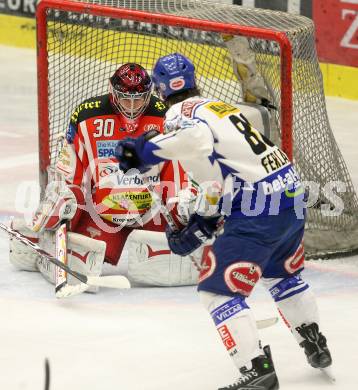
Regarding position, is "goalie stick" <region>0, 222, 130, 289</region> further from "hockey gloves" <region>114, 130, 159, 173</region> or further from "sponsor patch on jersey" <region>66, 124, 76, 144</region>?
"hockey gloves" <region>114, 130, 159, 173</region>

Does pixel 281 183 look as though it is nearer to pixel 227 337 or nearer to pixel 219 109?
pixel 219 109

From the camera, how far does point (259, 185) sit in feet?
17.8

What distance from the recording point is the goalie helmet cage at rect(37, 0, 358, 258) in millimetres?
7094

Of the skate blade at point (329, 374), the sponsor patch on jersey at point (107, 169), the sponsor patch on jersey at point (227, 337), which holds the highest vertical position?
the sponsor patch on jersey at point (227, 337)

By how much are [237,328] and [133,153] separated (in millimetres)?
781

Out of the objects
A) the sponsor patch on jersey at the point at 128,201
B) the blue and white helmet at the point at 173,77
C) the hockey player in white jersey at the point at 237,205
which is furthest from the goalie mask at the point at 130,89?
the hockey player in white jersey at the point at 237,205

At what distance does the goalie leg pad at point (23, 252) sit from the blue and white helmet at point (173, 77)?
153 centimetres

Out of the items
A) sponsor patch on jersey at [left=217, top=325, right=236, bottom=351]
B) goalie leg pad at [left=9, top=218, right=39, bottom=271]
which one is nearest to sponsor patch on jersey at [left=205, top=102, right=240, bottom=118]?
sponsor patch on jersey at [left=217, top=325, right=236, bottom=351]

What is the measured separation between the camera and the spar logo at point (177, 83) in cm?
572

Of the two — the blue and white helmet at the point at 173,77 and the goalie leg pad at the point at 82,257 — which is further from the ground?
the blue and white helmet at the point at 173,77

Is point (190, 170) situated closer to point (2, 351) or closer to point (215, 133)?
point (215, 133)

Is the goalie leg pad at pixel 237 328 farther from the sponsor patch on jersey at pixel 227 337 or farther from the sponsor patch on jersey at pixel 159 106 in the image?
the sponsor patch on jersey at pixel 159 106

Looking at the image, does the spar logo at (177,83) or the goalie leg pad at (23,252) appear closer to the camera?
the spar logo at (177,83)

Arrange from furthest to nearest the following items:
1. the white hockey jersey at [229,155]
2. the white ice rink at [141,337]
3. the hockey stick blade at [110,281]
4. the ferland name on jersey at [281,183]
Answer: the hockey stick blade at [110,281] → the white ice rink at [141,337] → the ferland name on jersey at [281,183] → the white hockey jersey at [229,155]
